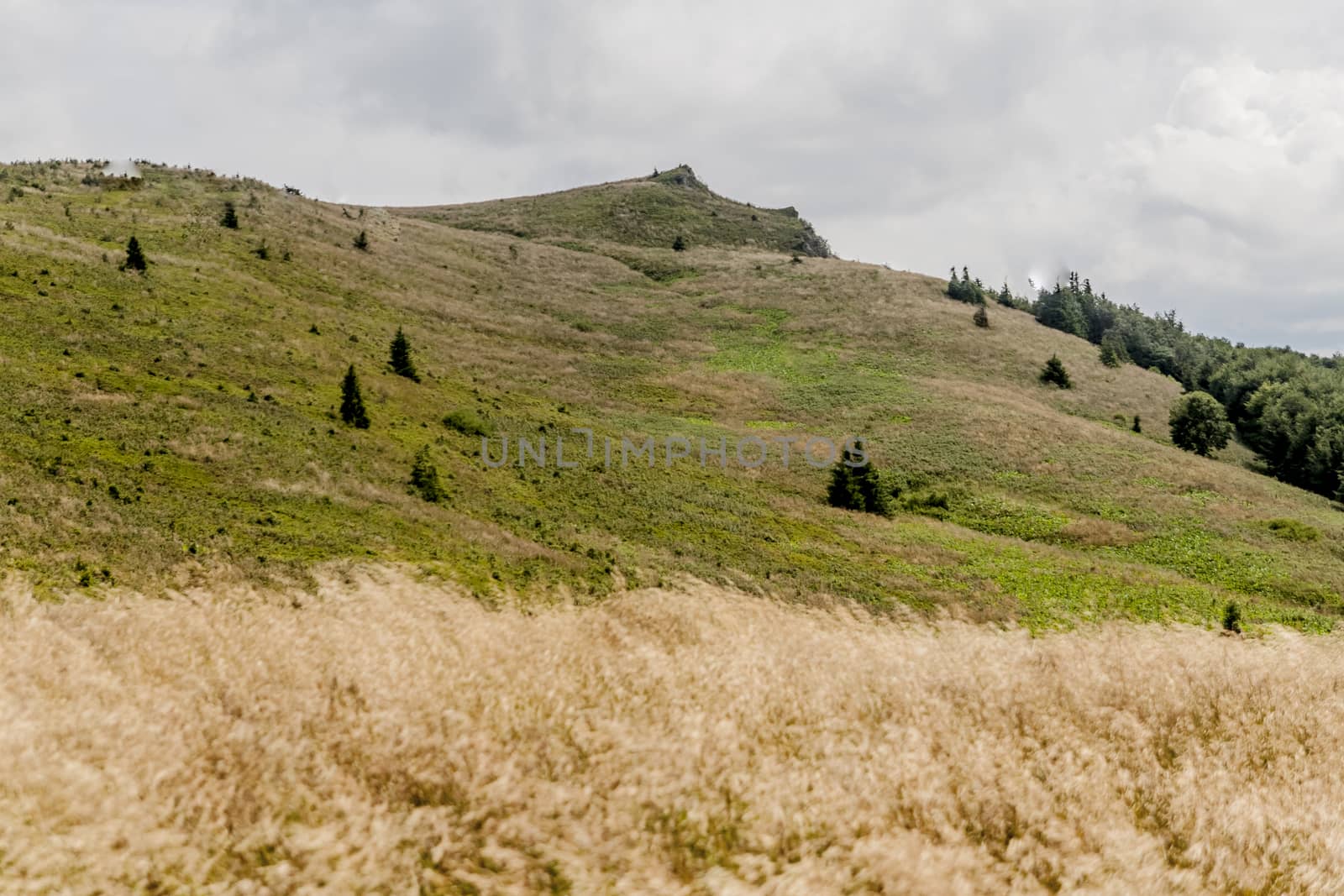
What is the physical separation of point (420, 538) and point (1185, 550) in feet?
118

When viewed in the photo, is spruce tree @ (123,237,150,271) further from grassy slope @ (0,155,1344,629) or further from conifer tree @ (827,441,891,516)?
conifer tree @ (827,441,891,516)

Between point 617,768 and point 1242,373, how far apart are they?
11219cm

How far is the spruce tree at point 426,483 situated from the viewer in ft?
Result: 77.5

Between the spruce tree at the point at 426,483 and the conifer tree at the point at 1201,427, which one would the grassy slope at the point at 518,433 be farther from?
the conifer tree at the point at 1201,427

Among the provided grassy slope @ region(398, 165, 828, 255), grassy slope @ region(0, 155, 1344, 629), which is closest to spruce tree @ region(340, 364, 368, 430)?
grassy slope @ region(0, 155, 1344, 629)

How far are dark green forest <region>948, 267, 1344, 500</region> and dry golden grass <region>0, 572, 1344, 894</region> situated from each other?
6693 cm

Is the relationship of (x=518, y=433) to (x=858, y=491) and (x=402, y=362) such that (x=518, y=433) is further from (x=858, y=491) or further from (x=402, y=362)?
(x=858, y=491)

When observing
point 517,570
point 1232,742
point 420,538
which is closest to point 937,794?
point 1232,742

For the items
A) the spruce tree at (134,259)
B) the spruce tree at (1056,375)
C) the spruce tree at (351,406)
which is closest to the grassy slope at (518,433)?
the spruce tree at (134,259)

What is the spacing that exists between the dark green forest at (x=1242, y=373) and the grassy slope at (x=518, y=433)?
33.5 feet

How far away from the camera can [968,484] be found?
43406 millimetres

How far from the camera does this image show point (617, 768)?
6.54 metres

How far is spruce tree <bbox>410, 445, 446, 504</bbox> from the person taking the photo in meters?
23.6

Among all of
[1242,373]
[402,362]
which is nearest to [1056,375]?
[1242,373]
